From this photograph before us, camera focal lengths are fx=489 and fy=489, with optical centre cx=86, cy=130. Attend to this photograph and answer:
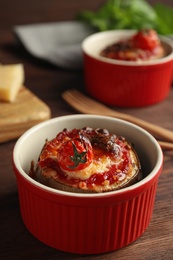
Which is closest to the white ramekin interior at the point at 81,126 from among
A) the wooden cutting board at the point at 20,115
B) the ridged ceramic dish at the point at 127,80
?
the wooden cutting board at the point at 20,115

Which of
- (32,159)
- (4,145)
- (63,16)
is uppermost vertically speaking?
(32,159)

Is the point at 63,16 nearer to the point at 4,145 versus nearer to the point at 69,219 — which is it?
the point at 4,145

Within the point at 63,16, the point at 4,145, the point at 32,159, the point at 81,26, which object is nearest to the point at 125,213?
the point at 32,159

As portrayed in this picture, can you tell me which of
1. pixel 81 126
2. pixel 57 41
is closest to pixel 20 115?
pixel 81 126

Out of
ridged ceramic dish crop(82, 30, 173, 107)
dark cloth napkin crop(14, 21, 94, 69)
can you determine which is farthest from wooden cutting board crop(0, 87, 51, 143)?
dark cloth napkin crop(14, 21, 94, 69)

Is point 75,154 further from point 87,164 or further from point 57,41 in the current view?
point 57,41
